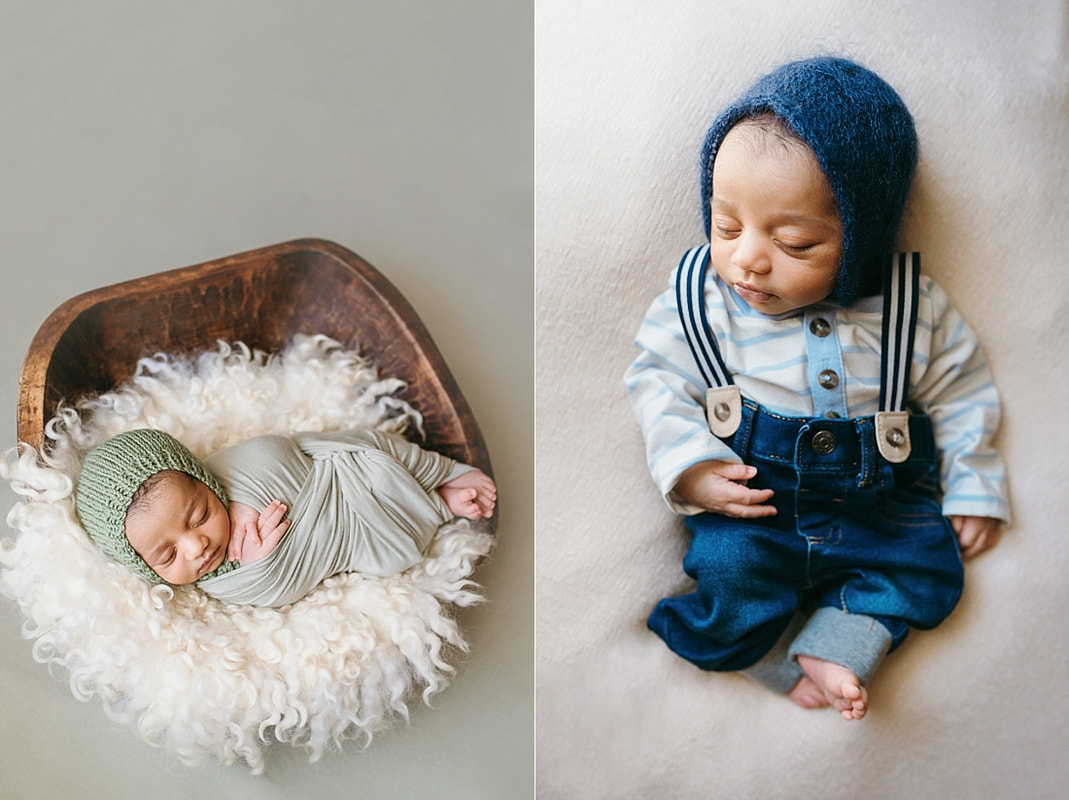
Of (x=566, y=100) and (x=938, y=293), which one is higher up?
(x=566, y=100)

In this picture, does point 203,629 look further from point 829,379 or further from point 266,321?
point 829,379

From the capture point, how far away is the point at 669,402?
73cm

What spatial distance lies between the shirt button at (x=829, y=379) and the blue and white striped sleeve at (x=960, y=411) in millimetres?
85

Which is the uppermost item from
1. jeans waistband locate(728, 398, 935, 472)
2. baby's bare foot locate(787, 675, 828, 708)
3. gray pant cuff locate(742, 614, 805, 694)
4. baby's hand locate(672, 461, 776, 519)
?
jeans waistband locate(728, 398, 935, 472)

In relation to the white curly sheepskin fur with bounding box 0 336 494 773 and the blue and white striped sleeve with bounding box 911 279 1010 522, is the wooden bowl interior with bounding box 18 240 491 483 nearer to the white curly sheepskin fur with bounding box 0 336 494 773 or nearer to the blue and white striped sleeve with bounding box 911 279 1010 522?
the white curly sheepskin fur with bounding box 0 336 494 773

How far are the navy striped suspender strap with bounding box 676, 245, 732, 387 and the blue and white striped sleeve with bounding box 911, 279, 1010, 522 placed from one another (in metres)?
0.17

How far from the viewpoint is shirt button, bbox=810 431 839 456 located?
70cm

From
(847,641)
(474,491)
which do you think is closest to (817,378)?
(847,641)

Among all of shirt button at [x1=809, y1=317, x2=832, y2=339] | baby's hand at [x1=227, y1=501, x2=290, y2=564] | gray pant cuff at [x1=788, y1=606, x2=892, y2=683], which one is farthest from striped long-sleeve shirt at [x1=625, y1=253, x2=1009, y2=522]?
baby's hand at [x1=227, y1=501, x2=290, y2=564]

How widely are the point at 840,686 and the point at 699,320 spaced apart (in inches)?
12.7

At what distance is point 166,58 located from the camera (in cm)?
96

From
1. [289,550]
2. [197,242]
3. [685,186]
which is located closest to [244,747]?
[289,550]

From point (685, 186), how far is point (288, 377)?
0.44m

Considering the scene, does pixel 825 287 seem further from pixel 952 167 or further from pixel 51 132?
pixel 51 132
